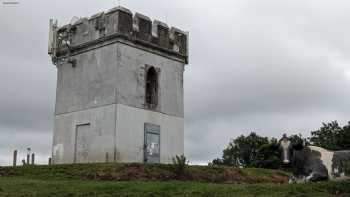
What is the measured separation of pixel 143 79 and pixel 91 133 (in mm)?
3753

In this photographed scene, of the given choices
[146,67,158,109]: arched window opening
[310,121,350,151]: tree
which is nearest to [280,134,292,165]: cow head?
[146,67,158,109]: arched window opening

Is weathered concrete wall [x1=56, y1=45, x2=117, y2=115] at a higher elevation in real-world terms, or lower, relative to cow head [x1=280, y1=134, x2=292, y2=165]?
higher

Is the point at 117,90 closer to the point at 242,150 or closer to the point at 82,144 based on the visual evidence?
the point at 82,144

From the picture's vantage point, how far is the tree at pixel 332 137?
160 feet

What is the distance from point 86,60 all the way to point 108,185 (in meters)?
13.5

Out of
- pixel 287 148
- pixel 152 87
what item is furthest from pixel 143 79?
pixel 287 148

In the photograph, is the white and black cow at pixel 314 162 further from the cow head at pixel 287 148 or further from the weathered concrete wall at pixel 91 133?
the weathered concrete wall at pixel 91 133

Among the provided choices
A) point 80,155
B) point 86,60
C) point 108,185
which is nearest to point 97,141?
point 80,155

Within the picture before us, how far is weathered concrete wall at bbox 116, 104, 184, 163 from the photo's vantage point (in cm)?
2572

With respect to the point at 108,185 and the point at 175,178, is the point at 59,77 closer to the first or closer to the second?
the point at 175,178

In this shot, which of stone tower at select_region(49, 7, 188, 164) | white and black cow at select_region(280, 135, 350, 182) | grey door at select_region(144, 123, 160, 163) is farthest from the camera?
grey door at select_region(144, 123, 160, 163)

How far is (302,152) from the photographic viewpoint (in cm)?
1664

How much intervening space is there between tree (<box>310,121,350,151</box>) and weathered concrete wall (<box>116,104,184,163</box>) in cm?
2240

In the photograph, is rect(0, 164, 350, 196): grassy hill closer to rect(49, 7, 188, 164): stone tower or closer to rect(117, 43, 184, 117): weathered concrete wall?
rect(49, 7, 188, 164): stone tower
